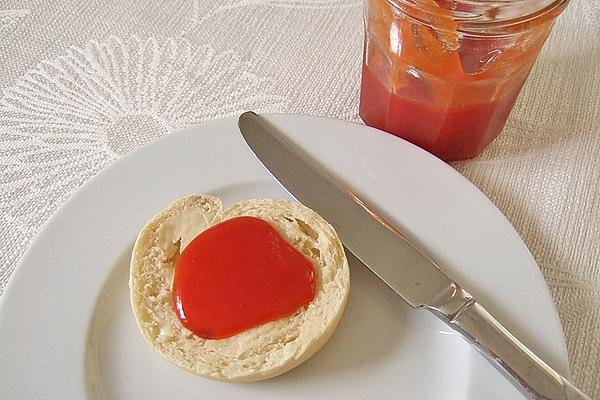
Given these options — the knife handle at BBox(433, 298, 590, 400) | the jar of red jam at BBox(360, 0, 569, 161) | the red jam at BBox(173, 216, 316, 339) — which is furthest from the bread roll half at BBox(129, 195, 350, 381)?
the jar of red jam at BBox(360, 0, 569, 161)

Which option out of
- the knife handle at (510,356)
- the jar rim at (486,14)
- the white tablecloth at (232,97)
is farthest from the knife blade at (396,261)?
the jar rim at (486,14)

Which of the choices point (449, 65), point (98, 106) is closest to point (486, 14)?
point (449, 65)

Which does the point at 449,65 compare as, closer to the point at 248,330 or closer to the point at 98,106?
the point at 248,330

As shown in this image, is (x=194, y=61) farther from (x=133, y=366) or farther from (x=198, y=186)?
(x=133, y=366)

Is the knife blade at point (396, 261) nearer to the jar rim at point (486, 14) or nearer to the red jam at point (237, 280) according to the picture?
the red jam at point (237, 280)

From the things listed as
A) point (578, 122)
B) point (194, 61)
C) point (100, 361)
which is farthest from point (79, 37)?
point (578, 122)

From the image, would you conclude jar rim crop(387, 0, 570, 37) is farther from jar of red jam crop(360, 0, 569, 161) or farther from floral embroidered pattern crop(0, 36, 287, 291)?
floral embroidered pattern crop(0, 36, 287, 291)
